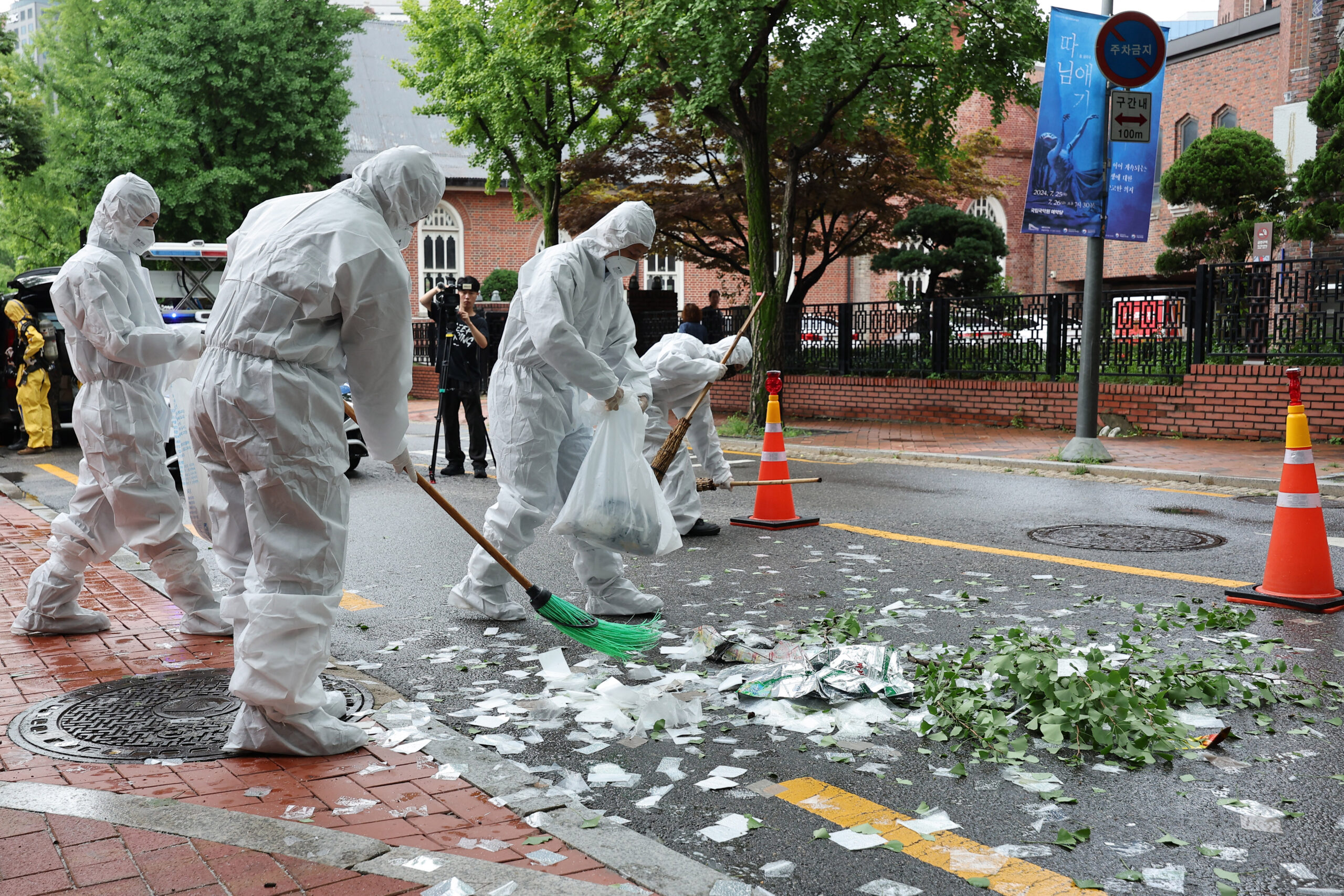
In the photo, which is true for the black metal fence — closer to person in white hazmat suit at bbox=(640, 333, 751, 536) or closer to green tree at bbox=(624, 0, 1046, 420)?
green tree at bbox=(624, 0, 1046, 420)

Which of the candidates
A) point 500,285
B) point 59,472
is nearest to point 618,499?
point 59,472

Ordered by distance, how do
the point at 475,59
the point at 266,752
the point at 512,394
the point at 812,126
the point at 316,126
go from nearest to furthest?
the point at 266,752 < the point at 512,394 < the point at 812,126 < the point at 475,59 < the point at 316,126

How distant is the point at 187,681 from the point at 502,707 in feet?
4.23

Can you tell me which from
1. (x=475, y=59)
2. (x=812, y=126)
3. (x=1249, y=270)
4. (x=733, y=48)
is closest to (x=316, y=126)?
(x=475, y=59)

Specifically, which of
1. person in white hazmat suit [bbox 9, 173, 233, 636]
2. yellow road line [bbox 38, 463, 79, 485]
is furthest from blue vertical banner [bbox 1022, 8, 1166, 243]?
yellow road line [bbox 38, 463, 79, 485]

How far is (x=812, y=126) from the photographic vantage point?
17.9 metres

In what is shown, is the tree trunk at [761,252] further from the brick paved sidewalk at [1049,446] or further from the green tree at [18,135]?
the green tree at [18,135]

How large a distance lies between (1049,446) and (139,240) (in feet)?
34.5

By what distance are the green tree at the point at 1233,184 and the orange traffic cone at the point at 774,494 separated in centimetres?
1650

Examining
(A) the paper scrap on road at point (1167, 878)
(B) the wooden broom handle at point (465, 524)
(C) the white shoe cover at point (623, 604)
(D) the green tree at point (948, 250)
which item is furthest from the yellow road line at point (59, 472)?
(D) the green tree at point (948, 250)

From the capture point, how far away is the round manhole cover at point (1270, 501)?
28.8 feet

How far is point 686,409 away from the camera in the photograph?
27.2 ft

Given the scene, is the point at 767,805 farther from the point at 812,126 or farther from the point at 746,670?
the point at 812,126

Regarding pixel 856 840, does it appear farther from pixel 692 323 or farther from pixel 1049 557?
pixel 692 323
